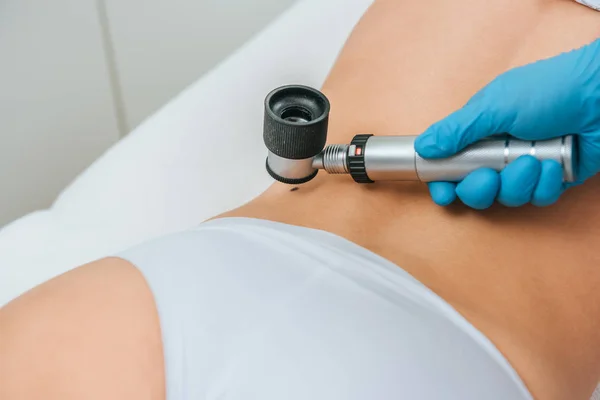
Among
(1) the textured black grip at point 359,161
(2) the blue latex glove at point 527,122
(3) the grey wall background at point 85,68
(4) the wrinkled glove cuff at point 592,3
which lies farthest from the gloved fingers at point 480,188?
(3) the grey wall background at point 85,68

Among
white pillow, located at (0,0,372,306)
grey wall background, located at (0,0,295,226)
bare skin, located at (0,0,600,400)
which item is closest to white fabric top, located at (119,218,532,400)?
bare skin, located at (0,0,600,400)

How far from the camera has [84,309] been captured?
552 millimetres

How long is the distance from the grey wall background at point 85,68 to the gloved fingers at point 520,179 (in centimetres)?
92

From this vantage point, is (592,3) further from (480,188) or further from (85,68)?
(85,68)

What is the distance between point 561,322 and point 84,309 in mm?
516

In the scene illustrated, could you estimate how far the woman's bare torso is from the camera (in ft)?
2.26

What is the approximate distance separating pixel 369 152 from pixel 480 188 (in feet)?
0.45

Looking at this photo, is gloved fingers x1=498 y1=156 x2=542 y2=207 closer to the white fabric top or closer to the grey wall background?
the white fabric top

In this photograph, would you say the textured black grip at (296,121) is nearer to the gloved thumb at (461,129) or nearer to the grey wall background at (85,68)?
the gloved thumb at (461,129)

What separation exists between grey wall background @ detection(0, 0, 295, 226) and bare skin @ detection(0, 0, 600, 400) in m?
0.63

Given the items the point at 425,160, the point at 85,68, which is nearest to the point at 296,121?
Answer: the point at 425,160

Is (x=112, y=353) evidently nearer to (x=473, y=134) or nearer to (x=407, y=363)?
(x=407, y=363)

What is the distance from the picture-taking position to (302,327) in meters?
0.55

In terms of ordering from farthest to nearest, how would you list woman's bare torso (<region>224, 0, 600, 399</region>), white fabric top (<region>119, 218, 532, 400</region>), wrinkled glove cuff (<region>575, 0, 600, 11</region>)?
wrinkled glove cuff (<region>575, 0, 600, 11</region>) < woman's bare torso (<region>224, 0, 600, 399</region>) < white fabric top (<region>119, 218, 532, 400</region>)
